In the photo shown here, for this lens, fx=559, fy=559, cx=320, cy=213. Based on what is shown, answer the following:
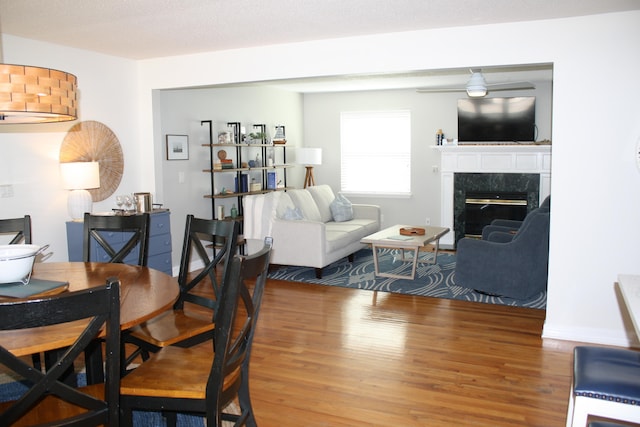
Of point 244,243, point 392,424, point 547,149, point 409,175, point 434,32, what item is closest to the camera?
point 392,424

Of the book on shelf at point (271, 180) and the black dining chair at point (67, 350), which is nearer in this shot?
the black dining chair at point (67, 350)

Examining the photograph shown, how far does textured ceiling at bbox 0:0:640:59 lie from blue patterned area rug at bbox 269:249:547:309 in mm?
2521

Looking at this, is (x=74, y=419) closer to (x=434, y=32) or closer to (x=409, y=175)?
(x=434, y=32)

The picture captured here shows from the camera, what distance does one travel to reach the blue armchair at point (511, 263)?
5.00m

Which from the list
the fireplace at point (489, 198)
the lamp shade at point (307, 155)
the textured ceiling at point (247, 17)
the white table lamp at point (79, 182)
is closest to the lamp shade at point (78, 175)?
the white table lamp at point (79, 182)

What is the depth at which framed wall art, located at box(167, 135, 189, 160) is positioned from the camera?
619 cm

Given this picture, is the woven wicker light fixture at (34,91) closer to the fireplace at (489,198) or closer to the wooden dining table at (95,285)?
the wooden dining table at (95,285)

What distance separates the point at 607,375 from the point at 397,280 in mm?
3902

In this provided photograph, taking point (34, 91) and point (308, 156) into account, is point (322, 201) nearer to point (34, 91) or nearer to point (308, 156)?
point (308, 156)

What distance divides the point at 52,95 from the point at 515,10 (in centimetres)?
297

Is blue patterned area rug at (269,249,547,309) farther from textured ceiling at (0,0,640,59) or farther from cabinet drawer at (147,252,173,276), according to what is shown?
textured ceiling at (0,0,640,59)

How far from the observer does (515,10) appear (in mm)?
3795

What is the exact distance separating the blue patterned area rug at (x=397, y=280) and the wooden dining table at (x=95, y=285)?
317 cm

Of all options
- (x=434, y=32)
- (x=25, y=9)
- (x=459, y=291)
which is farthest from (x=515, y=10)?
(x=25, y=9)
